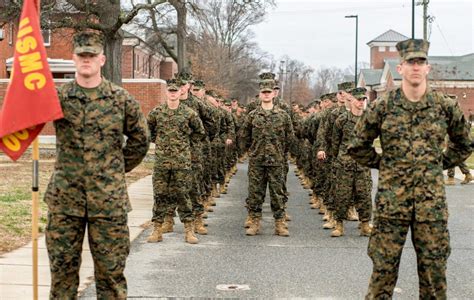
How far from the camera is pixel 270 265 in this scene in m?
9.03

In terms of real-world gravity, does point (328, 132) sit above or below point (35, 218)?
above

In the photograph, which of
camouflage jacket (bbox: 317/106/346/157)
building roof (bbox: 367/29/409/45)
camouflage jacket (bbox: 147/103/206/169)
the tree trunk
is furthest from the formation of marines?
building roof (bbox: 367/29/409/45)

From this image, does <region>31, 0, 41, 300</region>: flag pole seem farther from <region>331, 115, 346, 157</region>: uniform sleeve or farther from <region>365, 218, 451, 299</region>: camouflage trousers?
<region>331, 115, 346, 157</region>: uniform sleeve

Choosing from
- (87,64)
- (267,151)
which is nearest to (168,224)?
(267,151)

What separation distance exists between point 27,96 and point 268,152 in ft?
18.9

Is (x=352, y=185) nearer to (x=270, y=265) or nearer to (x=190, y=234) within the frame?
(x=190, y=234)

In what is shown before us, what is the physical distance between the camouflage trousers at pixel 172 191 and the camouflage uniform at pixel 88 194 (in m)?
4.52

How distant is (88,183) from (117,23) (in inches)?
873

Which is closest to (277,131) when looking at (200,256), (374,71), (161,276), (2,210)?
(200,256)

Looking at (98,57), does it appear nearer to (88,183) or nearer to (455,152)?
(88,183)

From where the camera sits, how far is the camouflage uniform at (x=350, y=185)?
11.3 metres

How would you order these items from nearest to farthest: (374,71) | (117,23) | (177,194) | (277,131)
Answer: (177,194)
(277,131)
(117,23)
(374,71)

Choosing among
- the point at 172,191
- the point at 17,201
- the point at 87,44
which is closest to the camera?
the point at 87,44

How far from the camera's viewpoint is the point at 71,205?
582 centimetres
